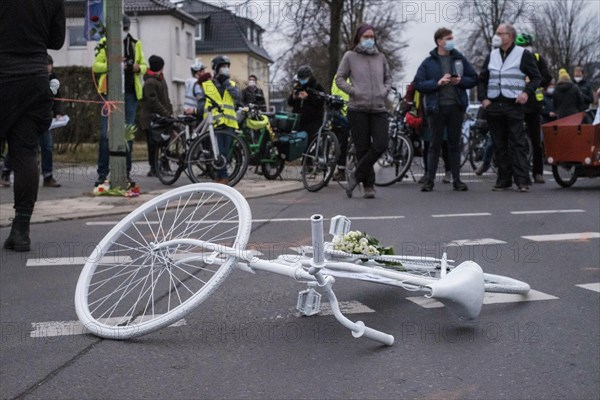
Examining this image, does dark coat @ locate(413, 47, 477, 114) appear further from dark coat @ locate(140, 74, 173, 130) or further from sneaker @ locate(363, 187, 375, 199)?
dark coat @ locate(140, 74, 173, 130)

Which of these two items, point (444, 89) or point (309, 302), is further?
point (444, 89)

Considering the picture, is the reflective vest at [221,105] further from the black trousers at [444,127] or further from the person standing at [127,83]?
the black trousers at [444,127]

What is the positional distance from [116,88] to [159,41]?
43.6m

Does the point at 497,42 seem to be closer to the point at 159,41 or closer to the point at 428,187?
the point at 428,187

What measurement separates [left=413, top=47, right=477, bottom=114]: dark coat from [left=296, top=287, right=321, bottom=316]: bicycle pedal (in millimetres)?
7415

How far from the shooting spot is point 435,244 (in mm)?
6625

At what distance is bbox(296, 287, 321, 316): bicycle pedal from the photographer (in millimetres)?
4031

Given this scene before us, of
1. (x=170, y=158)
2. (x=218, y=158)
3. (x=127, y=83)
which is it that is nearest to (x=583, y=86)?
(x=170, y=158)

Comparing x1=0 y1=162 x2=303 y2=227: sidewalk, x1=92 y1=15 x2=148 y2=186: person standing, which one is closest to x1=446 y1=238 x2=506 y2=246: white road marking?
x1=0 y1=162 x2=303 y2=227: sidewalk

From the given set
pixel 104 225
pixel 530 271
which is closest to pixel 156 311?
pixel 530 271

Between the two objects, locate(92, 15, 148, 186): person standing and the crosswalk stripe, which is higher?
locate(92, 15, 148, 186): person standing

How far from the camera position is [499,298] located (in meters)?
4.75

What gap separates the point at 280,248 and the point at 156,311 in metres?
2.21

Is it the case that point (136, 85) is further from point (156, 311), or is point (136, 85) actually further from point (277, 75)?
point (277, 75)
